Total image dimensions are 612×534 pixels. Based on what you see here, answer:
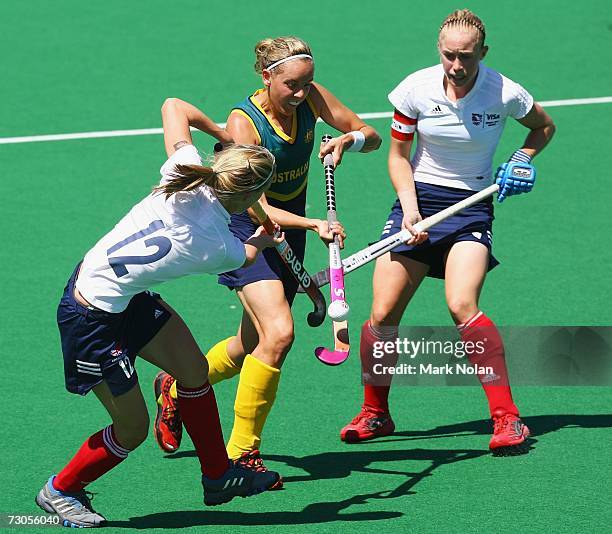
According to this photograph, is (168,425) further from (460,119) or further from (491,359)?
(460,119)

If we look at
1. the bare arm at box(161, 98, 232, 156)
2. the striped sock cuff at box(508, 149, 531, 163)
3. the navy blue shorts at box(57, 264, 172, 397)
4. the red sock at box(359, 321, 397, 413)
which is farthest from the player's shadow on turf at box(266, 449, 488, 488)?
the bare arm at box(161, 98, 232, 156)

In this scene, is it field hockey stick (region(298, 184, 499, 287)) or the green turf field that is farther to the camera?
field hockey stick (region(298, 184, 499, 287))

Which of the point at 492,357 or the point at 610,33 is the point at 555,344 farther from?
the point at 610,33

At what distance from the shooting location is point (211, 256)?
15.5 feet

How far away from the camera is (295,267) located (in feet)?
18.4

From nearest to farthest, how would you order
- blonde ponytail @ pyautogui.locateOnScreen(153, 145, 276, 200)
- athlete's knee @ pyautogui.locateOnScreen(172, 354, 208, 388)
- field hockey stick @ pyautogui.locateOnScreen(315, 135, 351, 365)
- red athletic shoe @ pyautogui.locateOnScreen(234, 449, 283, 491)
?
blonde ponytail @ pyautogui.locateOnScreen(153, 145, 276, 200) → athlete's knee @ pyautogui.locateOnScreen(172, 354, 208, 388) → red athletic shoe @ pyautogui.locateOnScreen(234, 449, 283, 491) → field hockey stick @ pyautogui.locateOnScreen(315, 135, 351, 365)

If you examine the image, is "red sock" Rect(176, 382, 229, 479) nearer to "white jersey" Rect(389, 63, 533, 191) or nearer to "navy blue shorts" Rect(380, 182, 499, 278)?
"navy blue shorts" Rect(380, 182, 499, 278)

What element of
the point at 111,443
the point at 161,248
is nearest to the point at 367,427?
the point at 111,443

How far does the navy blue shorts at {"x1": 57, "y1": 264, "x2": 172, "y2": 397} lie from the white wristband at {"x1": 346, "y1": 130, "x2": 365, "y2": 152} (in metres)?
1.38

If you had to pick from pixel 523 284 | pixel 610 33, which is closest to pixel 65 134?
pixel 523 284

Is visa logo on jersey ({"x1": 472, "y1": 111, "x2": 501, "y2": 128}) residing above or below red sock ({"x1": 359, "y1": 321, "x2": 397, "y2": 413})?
above

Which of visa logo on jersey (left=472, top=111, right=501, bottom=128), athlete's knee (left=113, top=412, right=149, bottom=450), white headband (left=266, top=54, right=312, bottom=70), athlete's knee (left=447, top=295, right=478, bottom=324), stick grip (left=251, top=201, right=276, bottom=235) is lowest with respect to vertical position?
athlete's knee (left=113, top=412, right=149, bottom=450)

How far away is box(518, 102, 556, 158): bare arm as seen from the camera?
5923mm

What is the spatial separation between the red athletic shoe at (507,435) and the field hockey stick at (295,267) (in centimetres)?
87
